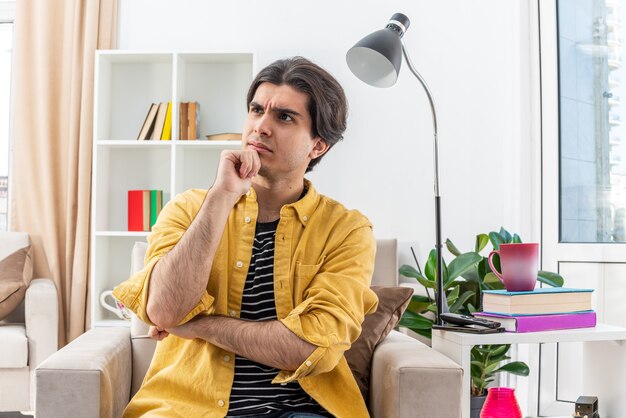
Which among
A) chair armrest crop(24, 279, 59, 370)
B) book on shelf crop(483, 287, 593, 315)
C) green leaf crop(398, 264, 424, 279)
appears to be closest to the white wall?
green leaf crop(398, 264, 424, 279)

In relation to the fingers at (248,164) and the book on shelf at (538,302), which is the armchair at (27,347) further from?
the book on shelf at (538,302)

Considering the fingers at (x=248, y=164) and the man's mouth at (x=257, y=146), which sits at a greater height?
the man's mouth at (x=257, y=146)

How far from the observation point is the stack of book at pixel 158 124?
12.4 feet

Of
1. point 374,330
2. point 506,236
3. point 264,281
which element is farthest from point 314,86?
point 506,236

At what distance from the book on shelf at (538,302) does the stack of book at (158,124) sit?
2.21 metres

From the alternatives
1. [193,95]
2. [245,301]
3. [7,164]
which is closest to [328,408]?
[245,301]

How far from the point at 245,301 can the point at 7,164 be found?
3002 mm

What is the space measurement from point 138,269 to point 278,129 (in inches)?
26.5

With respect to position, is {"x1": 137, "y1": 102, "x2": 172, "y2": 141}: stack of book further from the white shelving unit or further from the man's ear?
the man's ear

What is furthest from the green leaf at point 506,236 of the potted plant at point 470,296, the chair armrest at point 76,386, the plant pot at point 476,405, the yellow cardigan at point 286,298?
the chair armrest at point 76,386

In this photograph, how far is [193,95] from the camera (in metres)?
3.95

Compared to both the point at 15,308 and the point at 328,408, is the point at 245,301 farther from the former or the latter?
the point at 15,308

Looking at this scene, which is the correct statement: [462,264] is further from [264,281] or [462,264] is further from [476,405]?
[264,281]

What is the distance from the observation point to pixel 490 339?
1.84 m
